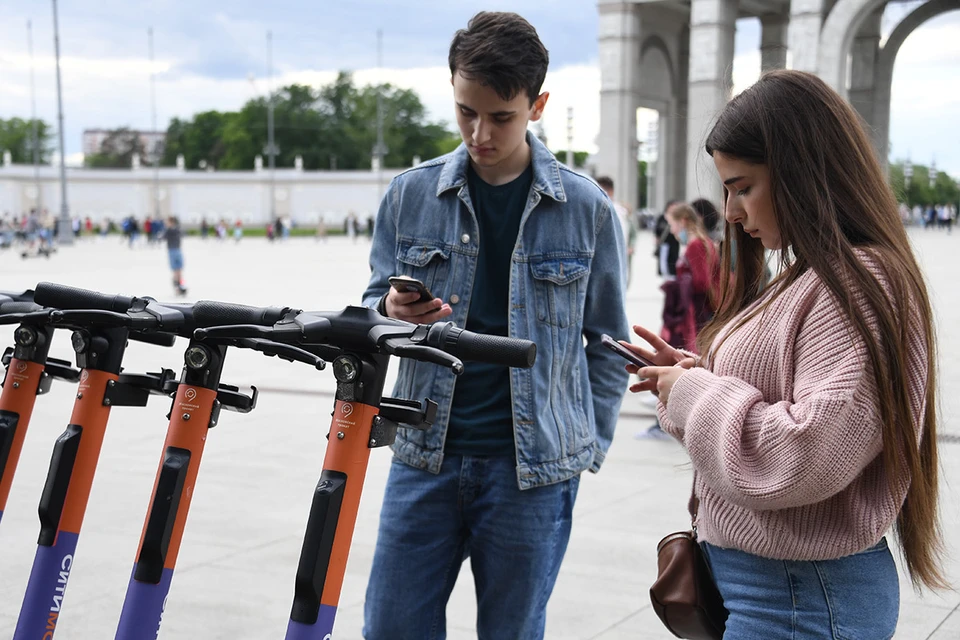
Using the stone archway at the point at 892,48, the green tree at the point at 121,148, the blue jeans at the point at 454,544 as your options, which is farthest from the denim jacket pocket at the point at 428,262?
the green tree at the point at 121,148

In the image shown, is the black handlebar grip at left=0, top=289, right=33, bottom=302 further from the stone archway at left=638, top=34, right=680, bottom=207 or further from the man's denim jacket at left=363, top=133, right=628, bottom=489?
the stone archway at left=638, top=34, right=680, bottom=207

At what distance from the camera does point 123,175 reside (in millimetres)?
88688

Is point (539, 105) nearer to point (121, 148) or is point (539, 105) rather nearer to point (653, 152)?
point (653, 152)

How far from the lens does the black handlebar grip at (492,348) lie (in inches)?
80.7

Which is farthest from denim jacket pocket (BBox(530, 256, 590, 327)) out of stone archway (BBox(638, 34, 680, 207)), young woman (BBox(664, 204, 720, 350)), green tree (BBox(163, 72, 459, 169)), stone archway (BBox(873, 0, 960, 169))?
green tree (BBox(163, 72, 459, 169))

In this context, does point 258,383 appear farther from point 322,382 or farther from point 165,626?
point 165,626

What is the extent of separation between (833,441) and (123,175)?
92.2 metres

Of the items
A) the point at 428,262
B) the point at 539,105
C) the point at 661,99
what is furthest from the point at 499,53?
the point at 661,99

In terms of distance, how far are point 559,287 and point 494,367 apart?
0.28 metres

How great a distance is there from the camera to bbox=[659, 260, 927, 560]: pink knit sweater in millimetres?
1923

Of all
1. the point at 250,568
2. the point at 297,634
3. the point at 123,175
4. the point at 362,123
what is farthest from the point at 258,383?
the point at 362,123

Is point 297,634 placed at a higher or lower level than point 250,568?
higher

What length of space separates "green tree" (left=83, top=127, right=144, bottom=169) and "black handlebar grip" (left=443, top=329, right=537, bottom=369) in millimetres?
129040

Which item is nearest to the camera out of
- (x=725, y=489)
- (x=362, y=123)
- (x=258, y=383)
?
(x=725, y=489)
